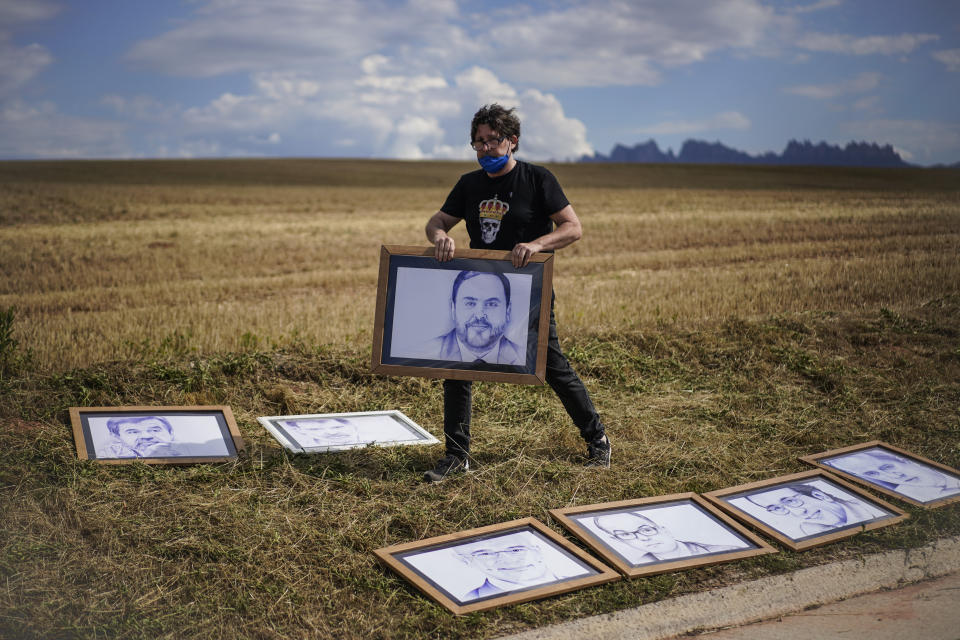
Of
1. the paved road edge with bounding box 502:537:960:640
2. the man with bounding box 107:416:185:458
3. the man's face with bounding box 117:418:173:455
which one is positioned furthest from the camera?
the man's face with bounding box 117:418:173:455

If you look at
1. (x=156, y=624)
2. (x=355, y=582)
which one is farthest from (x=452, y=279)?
(x=156, y=624)

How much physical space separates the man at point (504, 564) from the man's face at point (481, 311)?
4.33ft

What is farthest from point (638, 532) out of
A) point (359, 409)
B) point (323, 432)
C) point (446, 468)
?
point (359, 409)

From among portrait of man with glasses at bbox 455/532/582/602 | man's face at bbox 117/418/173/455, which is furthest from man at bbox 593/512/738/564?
man's face at bbox 117/418/173/455

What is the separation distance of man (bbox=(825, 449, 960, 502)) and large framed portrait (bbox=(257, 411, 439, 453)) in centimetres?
317

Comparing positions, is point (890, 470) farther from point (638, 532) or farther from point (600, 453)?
point (638, 532)

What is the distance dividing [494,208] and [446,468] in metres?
1.79

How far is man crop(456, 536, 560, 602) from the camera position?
13.2 feet

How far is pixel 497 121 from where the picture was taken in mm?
4887

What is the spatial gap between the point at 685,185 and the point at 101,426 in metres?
46.1

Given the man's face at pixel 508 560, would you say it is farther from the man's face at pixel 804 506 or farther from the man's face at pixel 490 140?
the man's face at pixel 490 140

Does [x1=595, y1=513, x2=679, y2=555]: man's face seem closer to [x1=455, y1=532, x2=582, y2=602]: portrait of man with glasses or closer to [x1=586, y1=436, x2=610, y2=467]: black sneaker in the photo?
[x1=455, y1=532, x2=582, y2=602]: portrait of man with glasses

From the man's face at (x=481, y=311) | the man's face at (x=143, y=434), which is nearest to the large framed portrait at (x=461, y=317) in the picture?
the man's face at (x=481, y=311)

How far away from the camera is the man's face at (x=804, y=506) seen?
5008 millimetres
